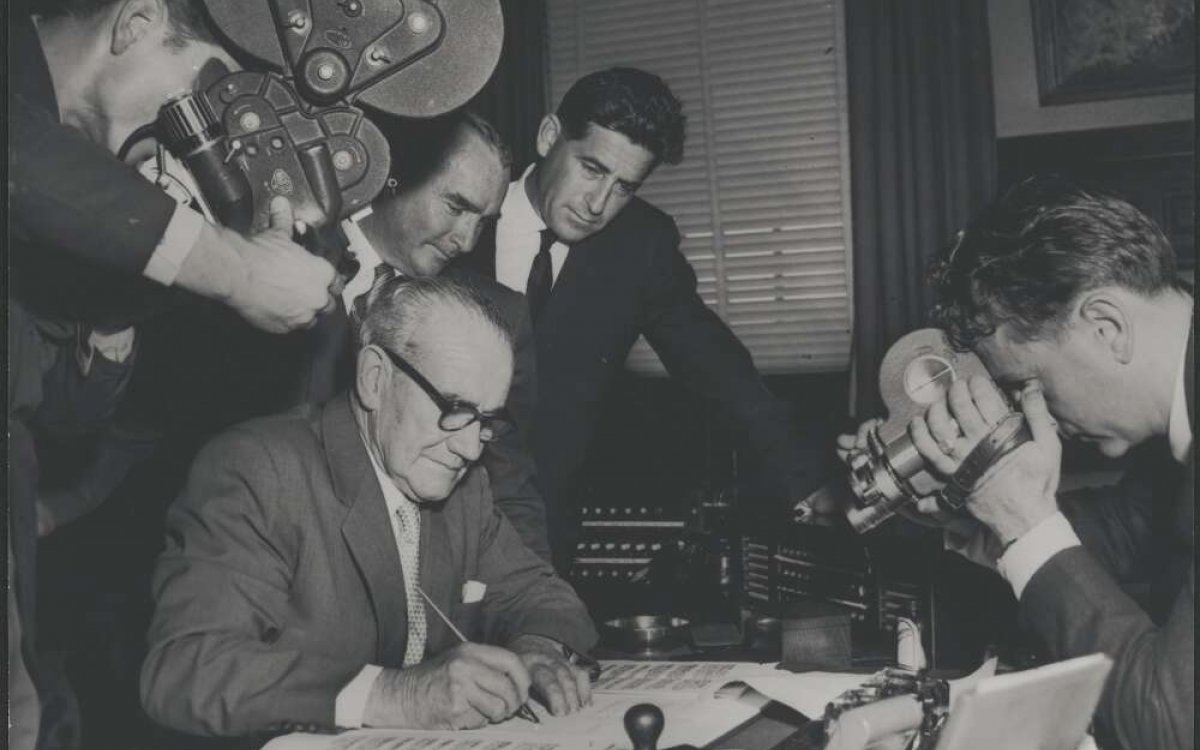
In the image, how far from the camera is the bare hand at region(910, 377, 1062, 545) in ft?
6.06

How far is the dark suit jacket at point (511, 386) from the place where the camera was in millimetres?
2422

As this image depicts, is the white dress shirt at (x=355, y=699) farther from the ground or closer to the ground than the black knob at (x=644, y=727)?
closer to the ground

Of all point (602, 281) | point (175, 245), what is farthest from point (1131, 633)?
point (602, 281)

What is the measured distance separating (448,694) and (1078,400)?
119cm

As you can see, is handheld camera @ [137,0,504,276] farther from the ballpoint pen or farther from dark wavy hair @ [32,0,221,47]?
the ballpoint pen

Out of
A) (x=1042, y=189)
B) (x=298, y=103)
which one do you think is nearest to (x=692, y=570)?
(x=1042, y=189)

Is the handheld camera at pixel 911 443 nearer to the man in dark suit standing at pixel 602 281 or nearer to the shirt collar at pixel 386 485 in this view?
the shirt collar at pixel 386 485

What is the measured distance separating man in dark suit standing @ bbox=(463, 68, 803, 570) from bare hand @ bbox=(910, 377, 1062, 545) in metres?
1.29

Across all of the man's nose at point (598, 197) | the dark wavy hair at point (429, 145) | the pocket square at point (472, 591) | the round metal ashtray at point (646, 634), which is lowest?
the round metal ashtray at point (646, 634)

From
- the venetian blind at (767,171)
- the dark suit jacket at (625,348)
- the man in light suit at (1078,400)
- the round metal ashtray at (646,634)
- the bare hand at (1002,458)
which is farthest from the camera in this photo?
the venetian blind at (767,171)

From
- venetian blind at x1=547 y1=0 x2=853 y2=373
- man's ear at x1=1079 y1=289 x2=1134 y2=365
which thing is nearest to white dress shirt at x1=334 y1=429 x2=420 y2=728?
man's ear at x1=1079 y1=289 x2=1134 y2=365

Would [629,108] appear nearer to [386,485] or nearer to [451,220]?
[451,220]

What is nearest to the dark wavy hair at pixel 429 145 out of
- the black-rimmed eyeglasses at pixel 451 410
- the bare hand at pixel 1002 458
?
the black-rimmed eyeglasses at pixel 451 410

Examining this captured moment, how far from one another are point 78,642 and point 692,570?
1.76 metres
